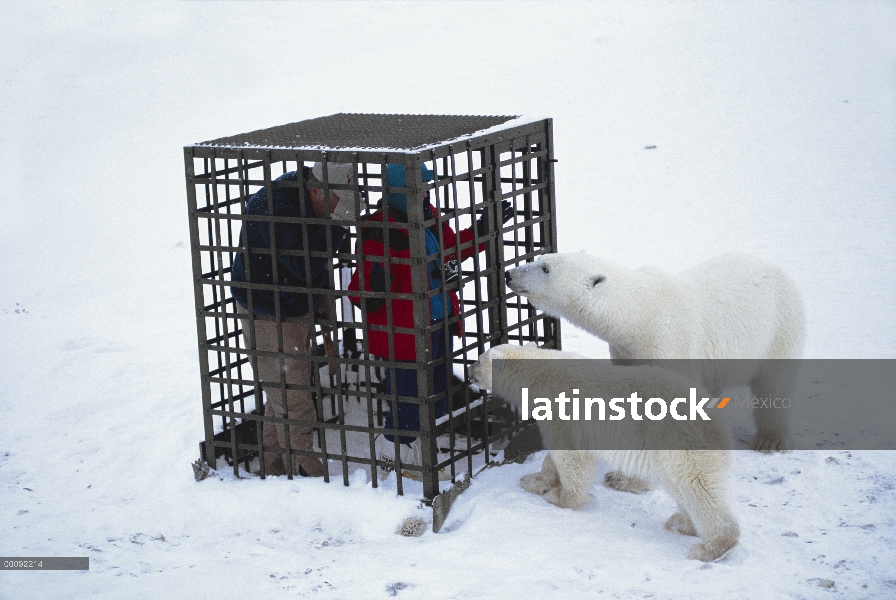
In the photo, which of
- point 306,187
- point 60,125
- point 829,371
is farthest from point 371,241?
point 60,125

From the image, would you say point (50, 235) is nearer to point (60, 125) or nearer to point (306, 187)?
point (60, 125)

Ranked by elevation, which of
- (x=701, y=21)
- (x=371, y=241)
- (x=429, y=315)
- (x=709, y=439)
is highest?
Result: (x=701, y=21)

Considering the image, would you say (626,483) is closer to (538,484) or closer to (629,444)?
(538,484)

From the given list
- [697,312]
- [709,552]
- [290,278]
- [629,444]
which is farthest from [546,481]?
[290,278]

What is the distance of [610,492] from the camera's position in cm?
520

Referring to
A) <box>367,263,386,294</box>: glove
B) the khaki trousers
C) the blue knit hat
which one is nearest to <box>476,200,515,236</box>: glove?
the blue knit hat

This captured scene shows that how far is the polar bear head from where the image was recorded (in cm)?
507

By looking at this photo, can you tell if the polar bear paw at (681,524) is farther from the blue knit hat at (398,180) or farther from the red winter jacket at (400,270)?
Answer: the blue knit hat at (398,180)

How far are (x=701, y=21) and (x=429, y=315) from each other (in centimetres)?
1354

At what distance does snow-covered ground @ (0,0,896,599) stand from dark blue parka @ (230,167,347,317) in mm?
1003

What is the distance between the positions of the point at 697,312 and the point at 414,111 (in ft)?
32.3

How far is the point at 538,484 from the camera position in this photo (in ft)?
17.0

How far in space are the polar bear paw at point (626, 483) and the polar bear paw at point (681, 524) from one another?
0.43 metres

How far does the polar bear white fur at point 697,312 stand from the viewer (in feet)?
16.6
